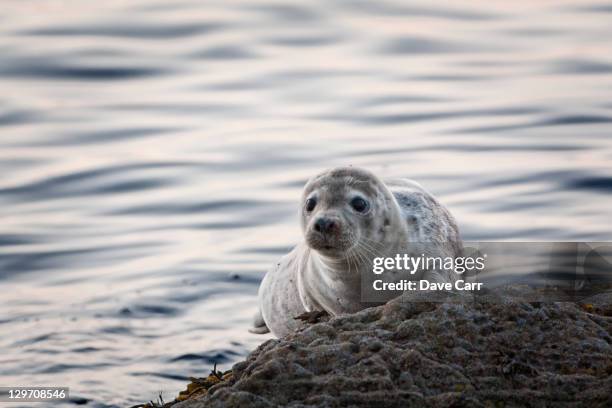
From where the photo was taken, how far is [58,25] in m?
22.7

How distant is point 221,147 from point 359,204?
9.80 meters

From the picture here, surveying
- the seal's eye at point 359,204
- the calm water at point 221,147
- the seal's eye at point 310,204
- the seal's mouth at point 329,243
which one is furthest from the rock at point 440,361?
the calm water at point 221,147

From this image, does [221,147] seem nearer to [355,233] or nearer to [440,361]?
[355,233]

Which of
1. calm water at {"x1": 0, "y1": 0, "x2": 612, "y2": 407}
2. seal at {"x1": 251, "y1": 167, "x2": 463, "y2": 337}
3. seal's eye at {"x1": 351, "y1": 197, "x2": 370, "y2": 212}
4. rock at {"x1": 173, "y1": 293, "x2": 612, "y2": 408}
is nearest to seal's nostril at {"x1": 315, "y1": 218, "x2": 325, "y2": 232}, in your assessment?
seal at {"x1": 251, "y1": 167, "x2": 463, "y2": 337}

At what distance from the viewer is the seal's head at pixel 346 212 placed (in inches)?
256

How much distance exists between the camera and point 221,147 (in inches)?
647

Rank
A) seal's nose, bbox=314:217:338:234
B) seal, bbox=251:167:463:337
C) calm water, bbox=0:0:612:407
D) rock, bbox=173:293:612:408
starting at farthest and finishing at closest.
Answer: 1. calm water, bbox=0:0:612:407
2. seal, bbox=251:167:463:337
3. seal's nose, bbox=314:217:338:234
4. rock, bbox=173:293:612:408

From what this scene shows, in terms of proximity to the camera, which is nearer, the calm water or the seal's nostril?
the seal's nostril

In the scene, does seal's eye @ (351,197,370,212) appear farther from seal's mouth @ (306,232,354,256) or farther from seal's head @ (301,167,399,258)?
seal's mouth @ (306,232,354,256)

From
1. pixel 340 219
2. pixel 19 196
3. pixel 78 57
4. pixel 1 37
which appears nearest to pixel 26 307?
pixel 19 196

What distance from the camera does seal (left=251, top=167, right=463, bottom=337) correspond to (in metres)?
6.59

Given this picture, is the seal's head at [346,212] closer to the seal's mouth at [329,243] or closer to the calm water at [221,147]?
the seal's mouth at [329,243]

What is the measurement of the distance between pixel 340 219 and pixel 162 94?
12802mm

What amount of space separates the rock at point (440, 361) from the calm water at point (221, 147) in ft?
12.5
